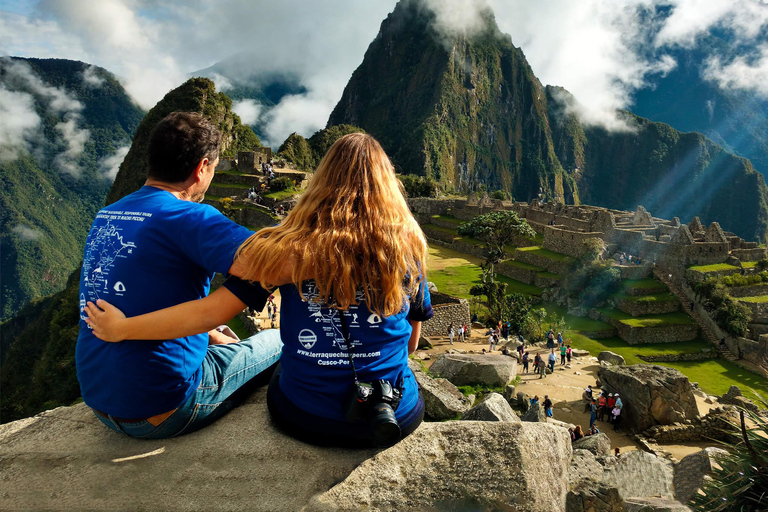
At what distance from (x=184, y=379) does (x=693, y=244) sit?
104 ft

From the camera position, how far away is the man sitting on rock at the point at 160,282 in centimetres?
219

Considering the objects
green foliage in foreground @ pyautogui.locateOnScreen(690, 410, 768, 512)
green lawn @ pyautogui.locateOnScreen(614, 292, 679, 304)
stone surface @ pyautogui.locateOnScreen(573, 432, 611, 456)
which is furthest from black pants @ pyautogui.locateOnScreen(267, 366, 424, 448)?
green lawn @ pyautogui.locateOnScreen(614, 292, 679, 304)

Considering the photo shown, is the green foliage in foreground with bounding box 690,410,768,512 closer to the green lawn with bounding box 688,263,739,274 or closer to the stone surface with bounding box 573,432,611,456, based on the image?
the stone surface with bounding box 573,432,611,456

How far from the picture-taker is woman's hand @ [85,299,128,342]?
2.17 m

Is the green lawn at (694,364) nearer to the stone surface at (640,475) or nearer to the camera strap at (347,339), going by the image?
the stone surface at (640,475)

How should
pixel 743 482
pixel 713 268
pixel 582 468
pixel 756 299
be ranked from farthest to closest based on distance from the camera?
pixel 713 268, pixel 756 299, pixel 582 468, pixel 743 482

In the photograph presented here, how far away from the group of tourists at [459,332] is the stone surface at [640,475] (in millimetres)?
12629

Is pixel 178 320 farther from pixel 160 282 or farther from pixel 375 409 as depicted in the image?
pixel 375 409

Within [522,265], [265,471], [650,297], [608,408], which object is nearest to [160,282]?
[265,471]

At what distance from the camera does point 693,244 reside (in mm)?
27828

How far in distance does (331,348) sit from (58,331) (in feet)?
123

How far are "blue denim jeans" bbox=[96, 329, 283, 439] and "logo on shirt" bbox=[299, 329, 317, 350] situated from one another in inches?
27.9

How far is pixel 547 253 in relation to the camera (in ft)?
110

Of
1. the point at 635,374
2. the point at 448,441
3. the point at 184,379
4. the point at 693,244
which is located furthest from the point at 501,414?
the point at 693,244
